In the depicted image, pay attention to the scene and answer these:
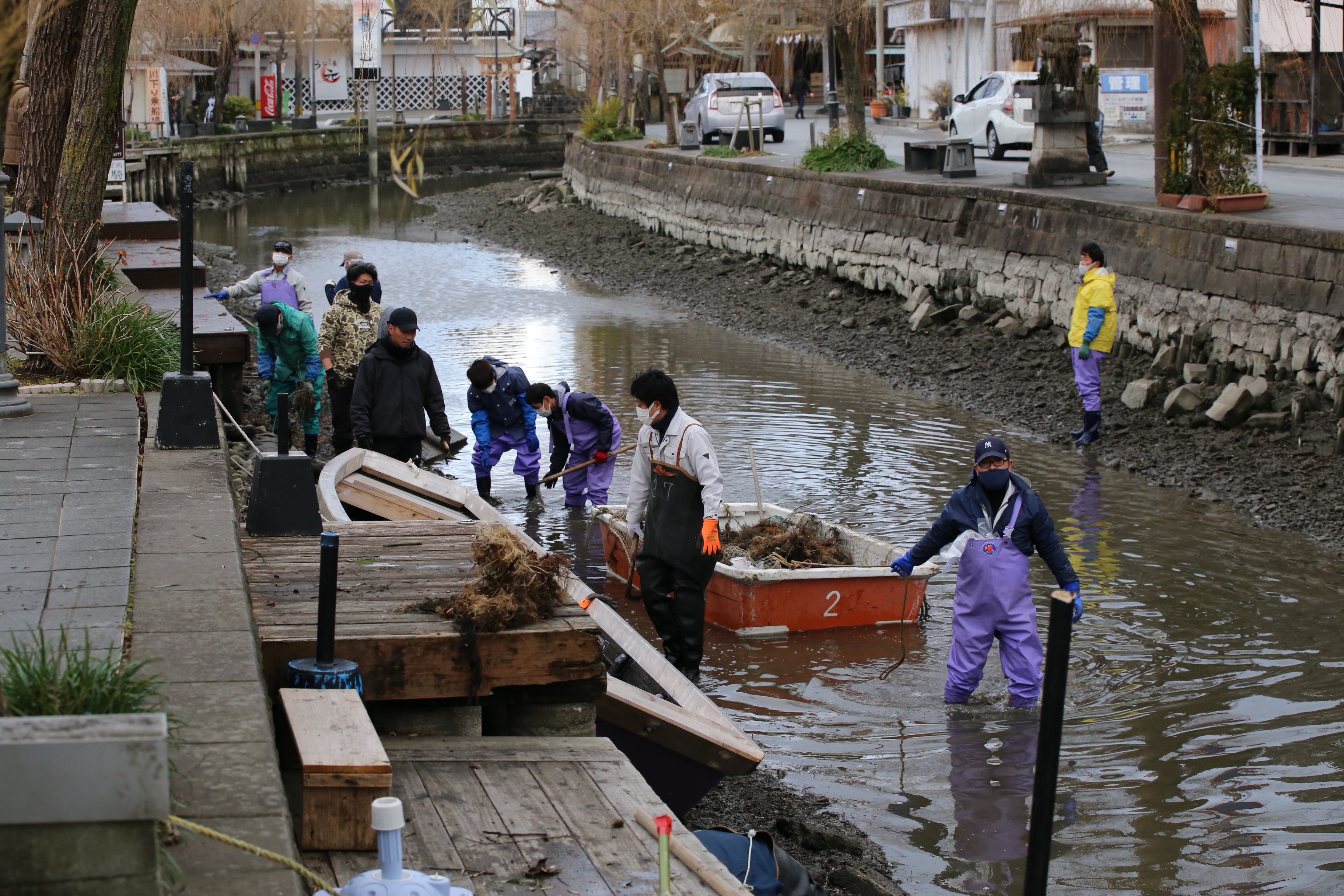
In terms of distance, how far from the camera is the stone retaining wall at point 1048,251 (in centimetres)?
1278

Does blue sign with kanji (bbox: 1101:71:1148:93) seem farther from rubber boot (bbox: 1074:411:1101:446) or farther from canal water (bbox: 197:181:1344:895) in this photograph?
rubber boot (bbox: 1074:411:1101:446)

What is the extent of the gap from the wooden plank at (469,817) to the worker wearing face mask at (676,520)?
2.87 meters

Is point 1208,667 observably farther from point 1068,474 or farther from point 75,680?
point 75,680

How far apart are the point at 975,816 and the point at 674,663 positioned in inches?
85.4

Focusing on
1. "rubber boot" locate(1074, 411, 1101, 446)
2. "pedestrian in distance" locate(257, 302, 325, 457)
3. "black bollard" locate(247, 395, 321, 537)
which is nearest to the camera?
"black bollard" locate(247, 395, 321, 537)

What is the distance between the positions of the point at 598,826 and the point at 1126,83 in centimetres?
3203

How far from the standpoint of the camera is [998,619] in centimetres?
680

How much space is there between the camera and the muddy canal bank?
1139 centimetres

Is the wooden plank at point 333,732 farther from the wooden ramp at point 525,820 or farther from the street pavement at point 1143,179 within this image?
the street pavement at point 1143,179

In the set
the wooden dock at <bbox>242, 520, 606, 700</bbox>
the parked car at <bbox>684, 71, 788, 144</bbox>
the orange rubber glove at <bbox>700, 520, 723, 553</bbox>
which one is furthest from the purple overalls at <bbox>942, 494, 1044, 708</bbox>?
the parked car at <bbox>684, 71, 788, 144</bbox>

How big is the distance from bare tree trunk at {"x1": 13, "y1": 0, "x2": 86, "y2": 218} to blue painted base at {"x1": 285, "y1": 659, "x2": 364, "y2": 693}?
347 inches

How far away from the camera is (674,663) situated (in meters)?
7.74

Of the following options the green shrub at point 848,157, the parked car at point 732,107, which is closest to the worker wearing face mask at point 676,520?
the green shrub at point 848,157

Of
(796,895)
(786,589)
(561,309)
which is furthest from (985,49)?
(796,895)
